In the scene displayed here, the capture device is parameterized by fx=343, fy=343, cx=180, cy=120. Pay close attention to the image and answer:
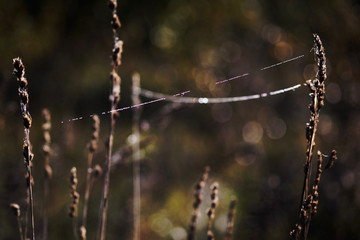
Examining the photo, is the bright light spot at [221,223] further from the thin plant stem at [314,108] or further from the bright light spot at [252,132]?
the thin plant stem at [314,108]

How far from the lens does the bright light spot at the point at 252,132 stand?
9.08 feet

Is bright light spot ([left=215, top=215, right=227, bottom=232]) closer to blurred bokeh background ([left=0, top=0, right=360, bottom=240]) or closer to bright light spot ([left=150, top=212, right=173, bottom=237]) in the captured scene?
blurred bokeh background ([left=0, top=0, right=360, bottom=240])

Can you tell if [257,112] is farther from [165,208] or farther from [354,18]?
[165,208]

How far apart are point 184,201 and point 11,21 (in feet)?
6.13

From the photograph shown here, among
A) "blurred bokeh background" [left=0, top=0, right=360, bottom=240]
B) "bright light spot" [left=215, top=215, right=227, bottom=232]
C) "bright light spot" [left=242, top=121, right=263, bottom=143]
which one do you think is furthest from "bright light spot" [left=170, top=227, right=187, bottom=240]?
"bright light spot" [left=242, top=121, right=263, bottom=143]

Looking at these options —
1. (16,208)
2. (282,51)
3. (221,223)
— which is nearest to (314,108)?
(16,208)

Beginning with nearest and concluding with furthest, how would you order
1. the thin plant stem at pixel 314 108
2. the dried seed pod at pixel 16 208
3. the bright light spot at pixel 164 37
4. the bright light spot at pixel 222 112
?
1. the thin plant stem at pixel 314 108
2. the dried seed pod at pixel 16 208
3. the bright light spot at pixel 222 112
4. the bright light spot at pixel 164 37

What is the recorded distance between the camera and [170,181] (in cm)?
233

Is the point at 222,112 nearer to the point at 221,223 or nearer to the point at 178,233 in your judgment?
the point at 221,223

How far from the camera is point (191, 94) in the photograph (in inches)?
110

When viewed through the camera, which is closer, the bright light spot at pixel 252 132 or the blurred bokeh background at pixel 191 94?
the blurred bokeh background at pixel 191 94

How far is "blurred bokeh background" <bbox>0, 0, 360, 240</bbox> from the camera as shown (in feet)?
6.70

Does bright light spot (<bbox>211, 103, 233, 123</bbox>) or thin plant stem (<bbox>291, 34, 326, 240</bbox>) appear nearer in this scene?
thin plant stem (<bbox>291, 34, 326, 240</bbox>)

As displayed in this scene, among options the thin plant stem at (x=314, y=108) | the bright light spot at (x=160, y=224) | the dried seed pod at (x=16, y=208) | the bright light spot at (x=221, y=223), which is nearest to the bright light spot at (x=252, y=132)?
the bright light spot at (x=221, y=223)
